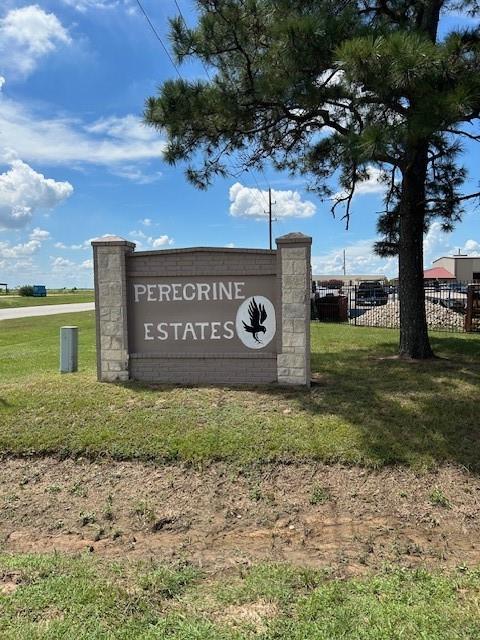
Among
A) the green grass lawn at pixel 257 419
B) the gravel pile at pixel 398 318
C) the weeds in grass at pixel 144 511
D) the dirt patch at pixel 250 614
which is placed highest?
the gravel pile at pixel 398 318

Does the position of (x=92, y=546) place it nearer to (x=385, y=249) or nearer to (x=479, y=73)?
(x=479, y=73)

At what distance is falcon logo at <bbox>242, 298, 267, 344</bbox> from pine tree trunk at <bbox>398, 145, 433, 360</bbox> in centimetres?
344

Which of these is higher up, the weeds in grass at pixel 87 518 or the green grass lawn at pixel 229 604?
A: the green grass lawn at pixel 229 604

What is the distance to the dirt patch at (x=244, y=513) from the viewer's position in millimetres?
3402

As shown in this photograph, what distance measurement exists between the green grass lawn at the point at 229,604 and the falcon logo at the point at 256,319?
3923 mm

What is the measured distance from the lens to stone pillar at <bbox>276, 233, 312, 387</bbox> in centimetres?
662

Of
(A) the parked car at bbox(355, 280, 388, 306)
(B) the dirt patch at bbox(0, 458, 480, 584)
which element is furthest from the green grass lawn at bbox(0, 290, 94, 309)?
(B) the dirt patch at bbox(0, 458, 480, 584)

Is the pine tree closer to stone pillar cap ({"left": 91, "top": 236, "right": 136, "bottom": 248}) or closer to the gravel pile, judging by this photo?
stone pillar cap ({"left": 91, "top": 236, "right": 136, "bottom": 248})

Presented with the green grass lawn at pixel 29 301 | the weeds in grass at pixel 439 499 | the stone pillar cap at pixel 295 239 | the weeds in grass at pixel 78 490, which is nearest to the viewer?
the weeds in grass at pixel 439 499

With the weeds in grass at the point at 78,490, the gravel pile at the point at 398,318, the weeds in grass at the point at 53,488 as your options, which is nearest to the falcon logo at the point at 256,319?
Result: the weeds in grass at the point at 78,490

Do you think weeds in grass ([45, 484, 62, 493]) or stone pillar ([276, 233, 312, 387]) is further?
stone pillar ([276, 233, 312, 387])

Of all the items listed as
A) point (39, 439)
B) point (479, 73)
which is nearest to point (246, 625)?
point (39, 439)

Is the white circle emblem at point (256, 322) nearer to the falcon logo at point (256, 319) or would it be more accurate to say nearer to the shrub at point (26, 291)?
the falcon logo at point (256, 319)

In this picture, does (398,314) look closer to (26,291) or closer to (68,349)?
(68,349)
